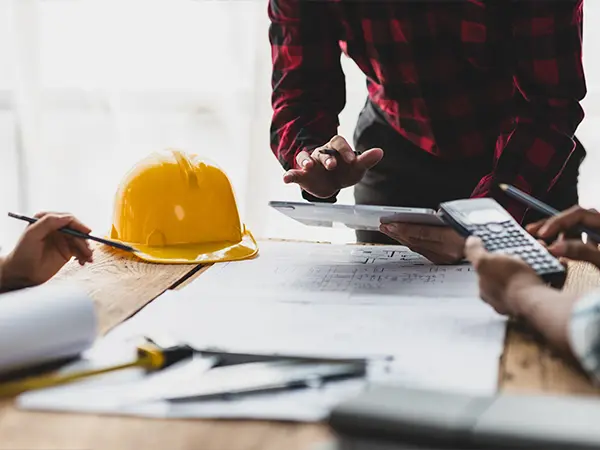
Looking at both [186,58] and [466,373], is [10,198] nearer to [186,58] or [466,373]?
[186,58]

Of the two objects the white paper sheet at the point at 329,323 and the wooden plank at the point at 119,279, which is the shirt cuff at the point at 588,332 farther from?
the wooden plank at the point at 119,279

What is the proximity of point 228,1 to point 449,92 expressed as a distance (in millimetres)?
709

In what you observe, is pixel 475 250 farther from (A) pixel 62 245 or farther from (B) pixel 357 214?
(A) pixel 62 245

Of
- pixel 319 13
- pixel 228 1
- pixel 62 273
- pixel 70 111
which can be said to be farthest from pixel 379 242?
pixel 70 111

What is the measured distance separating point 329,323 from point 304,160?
0.40 metres

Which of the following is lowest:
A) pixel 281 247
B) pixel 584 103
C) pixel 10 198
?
pixel 10 198

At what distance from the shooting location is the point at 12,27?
195 cm

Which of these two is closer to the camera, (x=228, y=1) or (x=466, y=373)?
(x=466, y=373)

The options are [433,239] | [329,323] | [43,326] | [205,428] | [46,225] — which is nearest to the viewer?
[205,428]

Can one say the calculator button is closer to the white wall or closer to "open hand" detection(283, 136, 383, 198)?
"open hand" detection(283, 136, 383, 198)

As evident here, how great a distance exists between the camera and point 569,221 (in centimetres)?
89

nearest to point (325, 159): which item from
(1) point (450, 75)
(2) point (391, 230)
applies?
(2) point (391, 230)

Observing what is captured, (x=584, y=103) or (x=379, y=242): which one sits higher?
(x=584, y=103)

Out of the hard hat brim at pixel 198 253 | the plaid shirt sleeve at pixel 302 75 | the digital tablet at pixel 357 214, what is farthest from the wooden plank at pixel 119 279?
the plaid shirt sleeve at pixel 302 75
